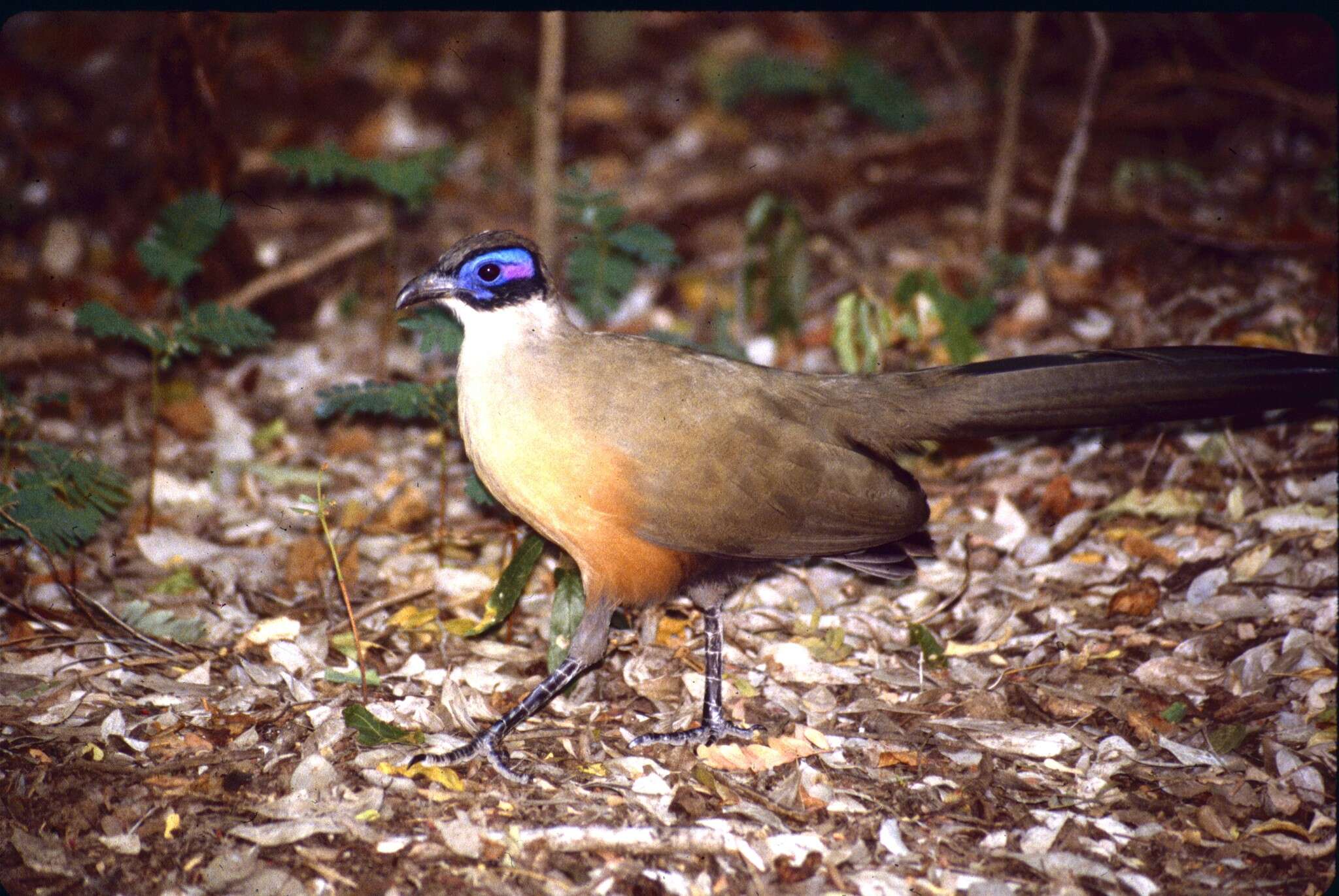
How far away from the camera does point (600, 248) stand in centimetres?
597

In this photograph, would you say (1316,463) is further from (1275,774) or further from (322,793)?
(322,793)

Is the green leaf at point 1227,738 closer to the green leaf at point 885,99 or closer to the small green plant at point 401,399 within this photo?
the small green plant at point 401,399

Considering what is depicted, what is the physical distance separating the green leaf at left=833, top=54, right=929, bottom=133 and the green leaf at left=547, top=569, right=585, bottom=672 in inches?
196

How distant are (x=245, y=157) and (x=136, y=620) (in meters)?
3.20

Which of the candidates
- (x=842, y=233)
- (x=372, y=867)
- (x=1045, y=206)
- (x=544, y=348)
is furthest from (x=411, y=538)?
(x=1045, y=206)

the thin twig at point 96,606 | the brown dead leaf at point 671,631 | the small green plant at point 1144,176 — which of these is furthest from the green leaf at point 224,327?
the small green plant at point 1144,176

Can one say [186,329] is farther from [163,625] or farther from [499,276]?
[499,276]

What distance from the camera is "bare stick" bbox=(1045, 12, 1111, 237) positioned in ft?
21.2

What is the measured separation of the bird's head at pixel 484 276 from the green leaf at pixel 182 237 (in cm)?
203

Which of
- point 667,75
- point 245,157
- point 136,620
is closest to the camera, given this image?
point 136,620

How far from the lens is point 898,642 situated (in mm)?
4902

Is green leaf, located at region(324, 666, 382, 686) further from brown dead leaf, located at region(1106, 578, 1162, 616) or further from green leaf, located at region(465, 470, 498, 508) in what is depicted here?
brown dead leaf, located at region(1106, 578, 1162, 616)

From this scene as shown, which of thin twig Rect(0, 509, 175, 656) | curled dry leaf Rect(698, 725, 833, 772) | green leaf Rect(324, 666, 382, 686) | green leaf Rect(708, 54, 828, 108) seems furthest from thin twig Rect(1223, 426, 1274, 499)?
thin twig Rect(0, 509, 175, 656)

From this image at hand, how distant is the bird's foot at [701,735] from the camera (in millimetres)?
4305
